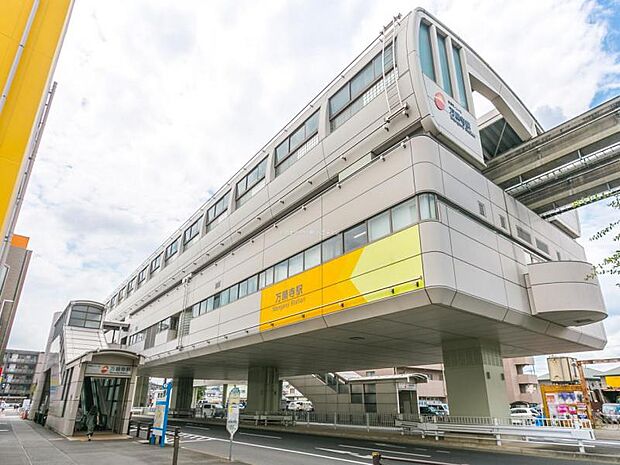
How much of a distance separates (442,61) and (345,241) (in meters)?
10.1

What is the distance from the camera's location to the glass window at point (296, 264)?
20109 millimetres

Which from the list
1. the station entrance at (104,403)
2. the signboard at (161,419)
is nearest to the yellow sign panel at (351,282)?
the signboard at (161,419)

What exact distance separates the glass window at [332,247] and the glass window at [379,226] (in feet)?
6.38

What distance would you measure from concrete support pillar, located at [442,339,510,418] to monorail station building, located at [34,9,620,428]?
0.07 meters

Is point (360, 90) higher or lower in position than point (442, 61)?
lower

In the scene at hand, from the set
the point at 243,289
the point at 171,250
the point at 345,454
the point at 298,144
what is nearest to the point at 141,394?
the point at 171,250

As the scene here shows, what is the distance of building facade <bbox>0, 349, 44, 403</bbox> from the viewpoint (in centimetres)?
9526

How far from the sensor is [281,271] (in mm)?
21656

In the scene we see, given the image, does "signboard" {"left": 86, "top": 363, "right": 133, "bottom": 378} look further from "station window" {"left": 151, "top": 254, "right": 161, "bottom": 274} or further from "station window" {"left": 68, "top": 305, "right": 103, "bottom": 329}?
"station window" {"left": 151, "top": 254, "right": 161, "bottom": 274}

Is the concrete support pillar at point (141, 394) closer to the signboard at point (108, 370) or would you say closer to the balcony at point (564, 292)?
the signboard at point (108, 370)

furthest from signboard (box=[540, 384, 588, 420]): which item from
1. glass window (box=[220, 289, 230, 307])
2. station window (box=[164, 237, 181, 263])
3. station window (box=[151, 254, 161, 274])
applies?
station window (box=[151, 254, 161, 274])

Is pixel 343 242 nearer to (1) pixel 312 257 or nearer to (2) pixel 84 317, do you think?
(1) pixel 312 257

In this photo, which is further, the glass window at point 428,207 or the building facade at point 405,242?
the building facade at point 405,242

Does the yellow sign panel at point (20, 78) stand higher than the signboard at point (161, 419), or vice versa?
the yellow sign panel at point (20, 78)
